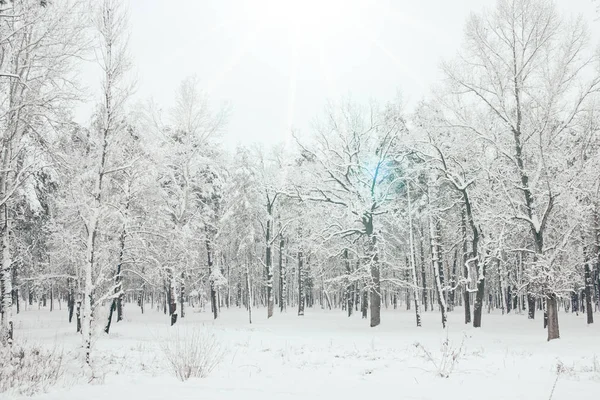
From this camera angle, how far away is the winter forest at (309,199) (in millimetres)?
8938

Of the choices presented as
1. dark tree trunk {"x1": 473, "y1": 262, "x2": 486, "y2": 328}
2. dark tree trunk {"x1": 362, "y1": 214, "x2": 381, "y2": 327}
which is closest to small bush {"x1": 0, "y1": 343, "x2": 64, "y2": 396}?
dark tree trunk {"x1": 362, "y1": 214, "x2": 381, "y2": 327}

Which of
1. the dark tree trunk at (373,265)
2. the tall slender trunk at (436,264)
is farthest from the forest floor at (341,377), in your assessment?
the dark tree trunk at (373,265)

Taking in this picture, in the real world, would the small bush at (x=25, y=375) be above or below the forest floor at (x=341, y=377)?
above

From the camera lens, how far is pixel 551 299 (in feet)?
55.1

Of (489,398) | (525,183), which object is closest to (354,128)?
(525,183)

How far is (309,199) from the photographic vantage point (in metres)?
25.0

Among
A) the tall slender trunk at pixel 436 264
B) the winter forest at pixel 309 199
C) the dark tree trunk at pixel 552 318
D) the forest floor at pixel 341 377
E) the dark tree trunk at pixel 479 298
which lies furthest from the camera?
the tall slender trunk at pixel 436 264

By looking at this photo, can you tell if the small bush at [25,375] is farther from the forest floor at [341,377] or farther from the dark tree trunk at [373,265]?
the dark tree trunk at [373,265]

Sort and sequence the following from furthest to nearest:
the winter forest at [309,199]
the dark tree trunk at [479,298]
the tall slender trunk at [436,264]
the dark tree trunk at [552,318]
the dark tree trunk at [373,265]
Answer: the dark tree trunk at [373,265], the tall slender trunk at [436,264], the dark tree trunk at [479,298], the dark tree trunk at [552,318], the winter forest at [309,199]

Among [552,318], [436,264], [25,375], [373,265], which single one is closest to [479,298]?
[436,264]

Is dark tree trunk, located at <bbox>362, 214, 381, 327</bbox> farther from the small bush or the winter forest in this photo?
the small bush

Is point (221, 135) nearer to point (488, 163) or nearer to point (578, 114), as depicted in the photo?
point (488, 163)

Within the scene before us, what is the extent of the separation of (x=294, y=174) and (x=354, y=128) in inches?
187

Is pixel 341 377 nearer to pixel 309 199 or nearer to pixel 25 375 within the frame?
pixel 25 375
